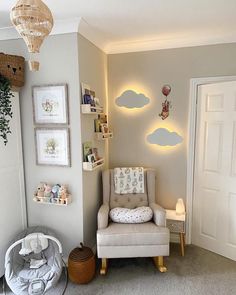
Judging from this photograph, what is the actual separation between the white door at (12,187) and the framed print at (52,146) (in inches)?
8.2

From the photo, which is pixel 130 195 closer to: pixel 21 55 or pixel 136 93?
pixel 136 93

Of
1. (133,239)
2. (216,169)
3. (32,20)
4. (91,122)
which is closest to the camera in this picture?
(32,20)

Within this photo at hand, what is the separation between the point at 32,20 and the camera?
1.11 metres

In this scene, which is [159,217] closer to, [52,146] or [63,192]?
[63,192]

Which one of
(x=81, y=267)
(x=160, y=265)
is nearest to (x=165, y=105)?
(x=160, y=265)

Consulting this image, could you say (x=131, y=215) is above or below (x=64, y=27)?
below

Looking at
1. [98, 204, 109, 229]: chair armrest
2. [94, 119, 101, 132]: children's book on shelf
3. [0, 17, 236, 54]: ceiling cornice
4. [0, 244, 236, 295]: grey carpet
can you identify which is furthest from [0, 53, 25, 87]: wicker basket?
[0, 244, 236, 295]: grey carpet

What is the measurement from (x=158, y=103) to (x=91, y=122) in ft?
2.94

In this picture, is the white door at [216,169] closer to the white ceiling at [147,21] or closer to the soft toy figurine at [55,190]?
the white ceiling at [147,21]

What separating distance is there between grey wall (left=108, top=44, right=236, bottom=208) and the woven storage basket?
4.00 ft

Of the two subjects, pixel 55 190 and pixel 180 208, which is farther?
pixel 180 208

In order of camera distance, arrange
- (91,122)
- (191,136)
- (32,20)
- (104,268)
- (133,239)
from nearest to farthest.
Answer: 1. (32,20)
2. (133,239)
3. (104,268)
4. (91,122)
5. (191,136)

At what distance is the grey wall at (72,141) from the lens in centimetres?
233

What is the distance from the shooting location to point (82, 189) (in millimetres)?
2445
